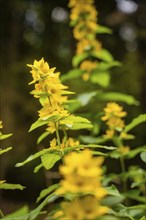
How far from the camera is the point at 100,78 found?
125 inches

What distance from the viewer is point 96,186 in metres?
1.00

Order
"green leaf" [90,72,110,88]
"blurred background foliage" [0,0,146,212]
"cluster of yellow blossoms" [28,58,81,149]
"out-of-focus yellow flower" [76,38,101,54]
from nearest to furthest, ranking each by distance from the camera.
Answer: "cluster of yellow blossoms" [28,58,81,149], "green leaf" [90,72,110,88], "out-of-focus yellow flower" [76,38,101,54], "blurred background foliage" [0,0,146,212]

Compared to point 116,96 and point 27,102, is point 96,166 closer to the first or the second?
point 116,96

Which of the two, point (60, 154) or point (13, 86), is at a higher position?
point (13, 86)

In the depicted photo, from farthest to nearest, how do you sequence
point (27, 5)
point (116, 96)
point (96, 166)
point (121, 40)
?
point (121, 40) < point (27, 5) < point (116, 96) < point (96, 166)

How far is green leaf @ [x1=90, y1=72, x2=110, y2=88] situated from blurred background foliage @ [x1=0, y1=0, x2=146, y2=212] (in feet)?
8.37

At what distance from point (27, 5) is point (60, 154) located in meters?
5.62

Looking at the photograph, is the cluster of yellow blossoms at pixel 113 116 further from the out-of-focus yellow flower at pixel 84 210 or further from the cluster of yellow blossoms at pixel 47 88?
the out-of-focus yellow flower at pixel 84 210

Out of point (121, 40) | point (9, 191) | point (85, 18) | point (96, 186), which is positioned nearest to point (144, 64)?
point (121, 40)

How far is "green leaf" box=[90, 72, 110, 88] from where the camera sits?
10.2 ft

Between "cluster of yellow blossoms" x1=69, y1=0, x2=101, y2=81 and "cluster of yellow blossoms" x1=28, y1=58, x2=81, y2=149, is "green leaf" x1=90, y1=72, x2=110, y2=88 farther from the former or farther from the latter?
"cluster of yellow blossoms" x1=28, y1=58, x2=81, y2=149

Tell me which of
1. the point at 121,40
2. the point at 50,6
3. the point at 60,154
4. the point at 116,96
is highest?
the point at 50,6

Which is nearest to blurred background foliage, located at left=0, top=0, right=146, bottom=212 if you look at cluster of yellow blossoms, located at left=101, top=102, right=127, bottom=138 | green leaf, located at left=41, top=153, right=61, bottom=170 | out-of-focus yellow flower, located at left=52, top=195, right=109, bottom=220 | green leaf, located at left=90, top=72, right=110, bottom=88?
green leaf, located at left=90, top=72, right=110, bottom=88

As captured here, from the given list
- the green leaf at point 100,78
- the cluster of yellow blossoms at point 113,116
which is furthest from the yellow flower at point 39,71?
the green leaf at point 100,78
